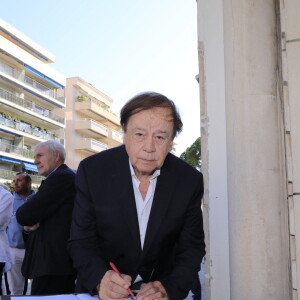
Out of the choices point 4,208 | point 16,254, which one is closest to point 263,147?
point 4,208

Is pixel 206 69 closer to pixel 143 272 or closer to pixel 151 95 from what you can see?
pixel 151 95

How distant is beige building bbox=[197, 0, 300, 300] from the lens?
2334 mm

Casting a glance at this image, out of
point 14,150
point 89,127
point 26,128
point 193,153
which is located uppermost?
point 89,127

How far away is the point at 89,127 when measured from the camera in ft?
167

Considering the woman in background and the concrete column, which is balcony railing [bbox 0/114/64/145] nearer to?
A: the woman in background

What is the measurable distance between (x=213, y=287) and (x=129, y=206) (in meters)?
1.30

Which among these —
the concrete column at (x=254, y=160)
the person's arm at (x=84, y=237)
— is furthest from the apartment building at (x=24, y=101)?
the person's arm at (x=84, y=237)

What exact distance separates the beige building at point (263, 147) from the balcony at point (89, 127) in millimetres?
48918

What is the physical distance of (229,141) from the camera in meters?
2.48

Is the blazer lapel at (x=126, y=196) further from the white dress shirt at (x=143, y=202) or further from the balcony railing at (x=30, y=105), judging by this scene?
the balcony railing at (x=30, y=105)

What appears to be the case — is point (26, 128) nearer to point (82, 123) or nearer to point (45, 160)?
point (82, 123)

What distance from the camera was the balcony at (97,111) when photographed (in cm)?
5184

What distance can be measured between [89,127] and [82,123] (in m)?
1.30

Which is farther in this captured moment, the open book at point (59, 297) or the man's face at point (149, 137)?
the man's face at point (149, 137)
